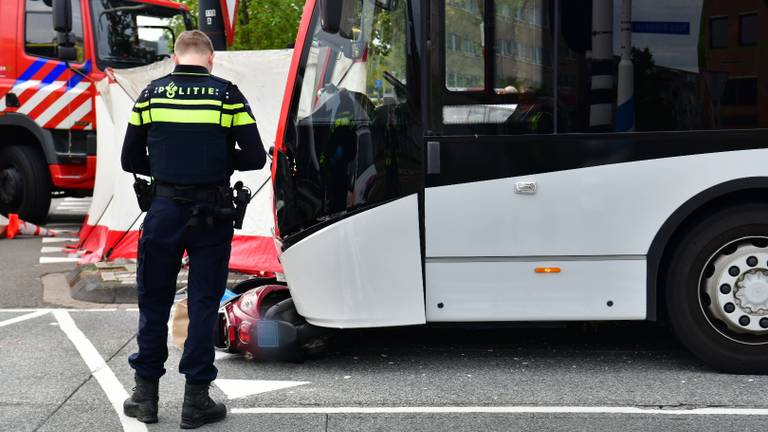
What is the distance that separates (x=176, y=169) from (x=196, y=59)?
54 cm

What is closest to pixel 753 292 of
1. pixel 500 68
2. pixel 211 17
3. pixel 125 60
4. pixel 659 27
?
pixel 659 27

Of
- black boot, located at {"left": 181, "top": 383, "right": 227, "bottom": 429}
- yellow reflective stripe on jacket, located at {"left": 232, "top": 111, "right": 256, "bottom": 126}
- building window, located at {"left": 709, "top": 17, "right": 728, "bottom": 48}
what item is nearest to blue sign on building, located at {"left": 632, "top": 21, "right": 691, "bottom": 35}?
building window, located at {"left": 709, "top": 17, "right": 728, "bottom": 48}

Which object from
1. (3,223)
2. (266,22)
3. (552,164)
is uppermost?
(266,22)

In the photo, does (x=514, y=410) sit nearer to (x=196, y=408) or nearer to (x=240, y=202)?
(x=196, y=408)

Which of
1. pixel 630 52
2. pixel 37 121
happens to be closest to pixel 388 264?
pixel 630 52

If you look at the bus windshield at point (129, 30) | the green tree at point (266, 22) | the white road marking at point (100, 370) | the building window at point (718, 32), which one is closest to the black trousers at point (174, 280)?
the white road marking at point (100, 370)

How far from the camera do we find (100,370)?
623cm

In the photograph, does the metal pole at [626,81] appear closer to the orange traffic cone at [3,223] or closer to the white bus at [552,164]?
the white bus at [552,164]

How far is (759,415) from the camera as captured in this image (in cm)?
516

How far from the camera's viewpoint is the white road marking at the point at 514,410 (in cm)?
523

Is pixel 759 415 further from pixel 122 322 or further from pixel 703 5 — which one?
pixel 122 322

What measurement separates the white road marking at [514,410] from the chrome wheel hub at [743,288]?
745 millimetres

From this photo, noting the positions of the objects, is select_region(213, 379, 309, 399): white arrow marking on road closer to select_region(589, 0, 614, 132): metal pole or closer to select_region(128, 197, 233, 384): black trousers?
select_region(128, 197, 233, 384): black trousers

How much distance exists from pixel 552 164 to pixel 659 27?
97 centimetres
